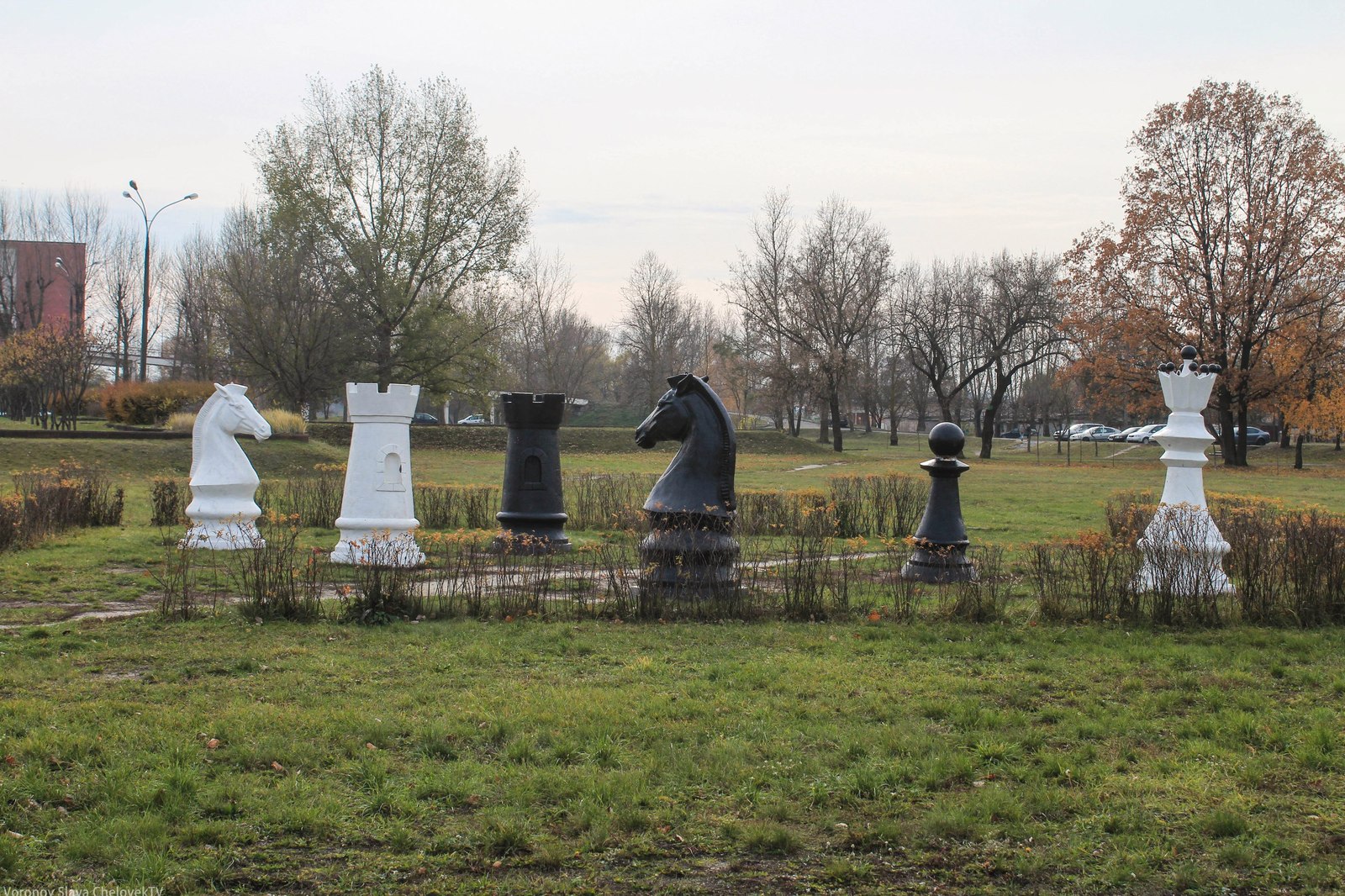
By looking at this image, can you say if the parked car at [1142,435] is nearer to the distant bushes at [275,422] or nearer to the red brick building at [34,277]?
the distant bushes at [275,422]

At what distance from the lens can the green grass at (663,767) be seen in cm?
404

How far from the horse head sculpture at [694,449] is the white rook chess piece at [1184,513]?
11.5 ft

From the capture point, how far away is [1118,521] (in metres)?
14.3

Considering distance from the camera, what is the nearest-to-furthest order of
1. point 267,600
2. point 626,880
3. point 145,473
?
point 626,880
point 267,600
point 145,473

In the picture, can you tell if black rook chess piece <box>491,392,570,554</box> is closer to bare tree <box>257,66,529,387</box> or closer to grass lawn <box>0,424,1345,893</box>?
grass lawn <box>0,424,1345,893</box>

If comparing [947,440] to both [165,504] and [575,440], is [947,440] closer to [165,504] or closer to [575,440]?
[165,504]

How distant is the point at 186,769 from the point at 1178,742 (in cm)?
464

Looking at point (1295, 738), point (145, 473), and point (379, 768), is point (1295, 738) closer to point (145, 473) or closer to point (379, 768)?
point (379, 768)

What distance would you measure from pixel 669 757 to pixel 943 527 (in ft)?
21.5

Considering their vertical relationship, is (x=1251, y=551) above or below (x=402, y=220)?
below

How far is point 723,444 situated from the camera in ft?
31.7

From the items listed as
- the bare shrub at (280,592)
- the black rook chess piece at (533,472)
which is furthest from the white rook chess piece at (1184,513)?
the black rook chess piece at (533,472)

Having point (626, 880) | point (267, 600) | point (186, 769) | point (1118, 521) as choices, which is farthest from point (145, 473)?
point (626, 880)

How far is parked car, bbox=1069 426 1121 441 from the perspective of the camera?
227 feet
